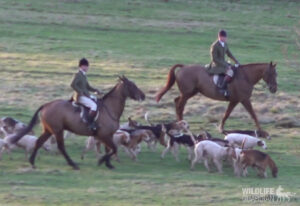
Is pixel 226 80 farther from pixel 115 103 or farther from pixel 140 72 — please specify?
pixel 140 72

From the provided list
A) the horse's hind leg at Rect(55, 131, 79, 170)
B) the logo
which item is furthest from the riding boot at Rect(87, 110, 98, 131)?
the logo

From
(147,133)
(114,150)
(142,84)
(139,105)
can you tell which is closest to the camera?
(114,150)

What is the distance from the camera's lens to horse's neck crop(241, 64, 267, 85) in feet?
79.3

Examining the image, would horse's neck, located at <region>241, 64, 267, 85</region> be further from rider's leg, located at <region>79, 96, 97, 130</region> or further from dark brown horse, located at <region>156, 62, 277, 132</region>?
rider's leg, located at <region>79, 96, 97, 130</region>

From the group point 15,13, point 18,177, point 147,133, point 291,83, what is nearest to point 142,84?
point 291,83

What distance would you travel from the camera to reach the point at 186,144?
66.7ft

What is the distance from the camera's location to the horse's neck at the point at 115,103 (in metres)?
19.7

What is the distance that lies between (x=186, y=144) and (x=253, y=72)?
4684mm

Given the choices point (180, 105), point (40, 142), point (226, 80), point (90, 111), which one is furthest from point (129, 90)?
point (226, 80)

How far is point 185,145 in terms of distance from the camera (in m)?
20.4

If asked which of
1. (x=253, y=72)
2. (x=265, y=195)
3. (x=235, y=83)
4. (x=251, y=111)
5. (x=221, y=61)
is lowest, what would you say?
(x=265, y=195)

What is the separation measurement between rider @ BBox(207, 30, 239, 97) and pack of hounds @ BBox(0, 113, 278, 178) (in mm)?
2222

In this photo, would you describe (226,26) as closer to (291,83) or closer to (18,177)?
(291,83)

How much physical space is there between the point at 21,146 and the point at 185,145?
3782mm
